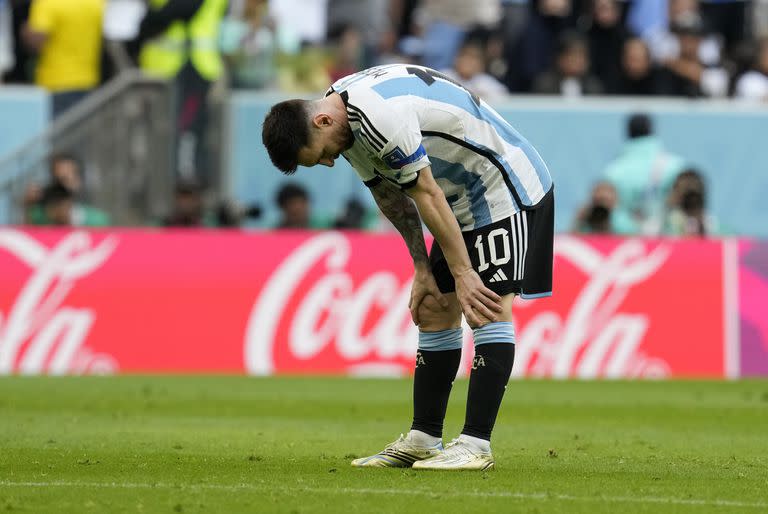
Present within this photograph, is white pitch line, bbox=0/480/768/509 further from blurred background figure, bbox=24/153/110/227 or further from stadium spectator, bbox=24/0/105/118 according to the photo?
stadium spectator, bbox=24/0/105/118

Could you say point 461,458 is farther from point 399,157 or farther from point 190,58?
point 190,58

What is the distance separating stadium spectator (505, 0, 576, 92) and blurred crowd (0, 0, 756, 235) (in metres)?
0.02

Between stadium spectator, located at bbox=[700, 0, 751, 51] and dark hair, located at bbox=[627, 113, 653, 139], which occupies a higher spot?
stadium spectator, located at bbox=[700, 0, 751, 51]

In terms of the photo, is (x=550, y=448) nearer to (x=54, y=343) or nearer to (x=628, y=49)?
(x=54, y=343)

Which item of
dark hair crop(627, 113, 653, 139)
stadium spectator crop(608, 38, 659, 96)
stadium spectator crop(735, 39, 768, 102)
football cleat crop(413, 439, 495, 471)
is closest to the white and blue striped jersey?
football cleat crop(413, 439, 495, 471)

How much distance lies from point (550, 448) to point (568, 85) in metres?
10.6

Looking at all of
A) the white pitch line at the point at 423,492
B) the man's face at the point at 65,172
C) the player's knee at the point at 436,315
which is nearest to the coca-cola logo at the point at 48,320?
the man's face at the point at 65,172

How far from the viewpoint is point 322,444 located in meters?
8.75

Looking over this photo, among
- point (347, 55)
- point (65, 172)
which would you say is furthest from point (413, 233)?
point (347, 55)

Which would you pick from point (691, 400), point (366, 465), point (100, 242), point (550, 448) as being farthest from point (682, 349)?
point (366, 465)

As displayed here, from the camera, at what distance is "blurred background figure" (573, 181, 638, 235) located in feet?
55.1

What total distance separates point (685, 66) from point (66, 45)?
751 centimetres

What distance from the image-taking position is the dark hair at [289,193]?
55.3 feet

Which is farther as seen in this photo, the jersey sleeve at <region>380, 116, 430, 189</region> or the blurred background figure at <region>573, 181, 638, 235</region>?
the blurred background figure at <region>573, 181, 638, 235</region>
